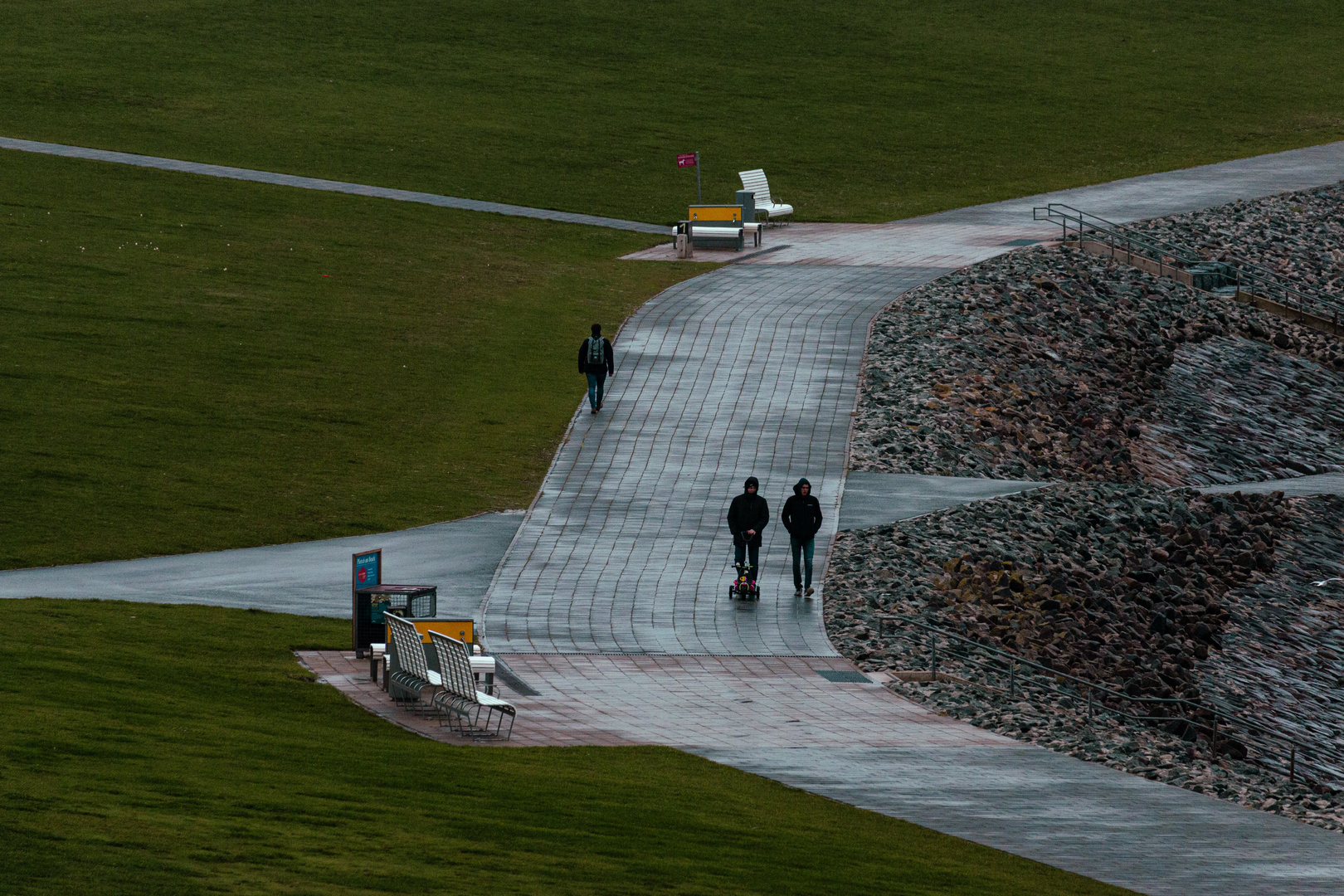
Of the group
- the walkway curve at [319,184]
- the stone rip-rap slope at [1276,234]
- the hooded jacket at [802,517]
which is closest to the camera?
the hooded jacket at [802,517]

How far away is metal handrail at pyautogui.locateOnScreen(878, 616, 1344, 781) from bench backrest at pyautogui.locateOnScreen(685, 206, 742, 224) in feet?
71.9

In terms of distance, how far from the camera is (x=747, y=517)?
20703 mm

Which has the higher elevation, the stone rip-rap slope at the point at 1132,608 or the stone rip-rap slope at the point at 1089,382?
the stone rip-rap slope at the point at 1089,382

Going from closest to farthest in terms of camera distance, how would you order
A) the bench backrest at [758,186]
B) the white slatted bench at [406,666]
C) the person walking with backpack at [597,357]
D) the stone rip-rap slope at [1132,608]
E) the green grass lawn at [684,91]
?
1. the white slatted bench at [406,666]
2. the stone rip-rap slope at [1132,608]
3. the person walking with backpack at [597,357]
4. the bench backrest at [758,186]
5. the green grass lawn at [684,91]

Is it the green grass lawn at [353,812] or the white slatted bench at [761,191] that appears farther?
the white slatted bench at [761,191]

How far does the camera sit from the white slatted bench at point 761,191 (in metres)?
44.5

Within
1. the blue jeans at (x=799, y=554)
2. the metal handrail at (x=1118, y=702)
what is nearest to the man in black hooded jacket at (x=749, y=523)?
the blue jeans at (x=799, y=554)

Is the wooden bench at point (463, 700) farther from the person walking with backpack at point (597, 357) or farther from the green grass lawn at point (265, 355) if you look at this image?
the person walking with backpack at point (597, 357)

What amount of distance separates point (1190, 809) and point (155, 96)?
4624 centimetres

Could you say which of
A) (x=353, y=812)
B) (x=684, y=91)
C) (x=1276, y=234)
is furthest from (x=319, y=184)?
(x=353, y=812)

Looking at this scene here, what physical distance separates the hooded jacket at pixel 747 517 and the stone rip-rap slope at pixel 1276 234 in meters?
23.8

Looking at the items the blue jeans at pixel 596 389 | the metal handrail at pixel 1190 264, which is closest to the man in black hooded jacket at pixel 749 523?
the blue jeans at pixel 596 389

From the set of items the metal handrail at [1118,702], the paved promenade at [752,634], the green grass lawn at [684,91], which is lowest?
the metal handrail at [1118,702]

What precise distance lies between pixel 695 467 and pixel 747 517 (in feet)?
17.0
